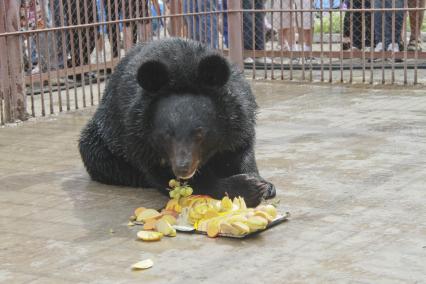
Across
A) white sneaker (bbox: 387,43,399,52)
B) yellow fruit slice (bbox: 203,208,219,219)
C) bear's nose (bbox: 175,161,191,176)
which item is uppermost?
white sneaker (bbox: 387,43,399,52)

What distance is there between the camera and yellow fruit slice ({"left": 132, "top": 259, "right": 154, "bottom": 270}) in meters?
4.95

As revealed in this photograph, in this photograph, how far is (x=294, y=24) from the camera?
43.4ft

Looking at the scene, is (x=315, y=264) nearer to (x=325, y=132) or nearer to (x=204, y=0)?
(x=325, y=132)

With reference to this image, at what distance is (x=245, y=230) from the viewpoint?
5.39 meters

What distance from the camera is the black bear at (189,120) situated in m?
5.85

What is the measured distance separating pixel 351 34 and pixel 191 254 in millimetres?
7955

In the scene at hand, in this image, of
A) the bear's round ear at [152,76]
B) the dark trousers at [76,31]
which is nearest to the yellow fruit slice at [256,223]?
the bear's round ear at [152,76]

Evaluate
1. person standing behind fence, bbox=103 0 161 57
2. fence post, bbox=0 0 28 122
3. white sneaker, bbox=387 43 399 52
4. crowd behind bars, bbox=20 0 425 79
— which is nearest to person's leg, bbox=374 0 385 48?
crowd behind bars, bbox=20 0 425 79

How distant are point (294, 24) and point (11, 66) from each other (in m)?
4.79

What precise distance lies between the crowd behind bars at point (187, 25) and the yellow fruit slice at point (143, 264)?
6.00 meters

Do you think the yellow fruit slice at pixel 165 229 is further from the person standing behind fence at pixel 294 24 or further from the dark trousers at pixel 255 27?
the dark trousers at pixel 255 27

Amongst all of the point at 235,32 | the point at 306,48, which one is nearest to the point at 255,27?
the point at 306,48

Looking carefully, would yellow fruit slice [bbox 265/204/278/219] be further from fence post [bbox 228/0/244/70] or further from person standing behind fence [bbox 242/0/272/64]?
person standing behind fence [bbox 242/0/272/64]

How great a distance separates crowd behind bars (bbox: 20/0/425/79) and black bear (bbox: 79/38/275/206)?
4.51m
